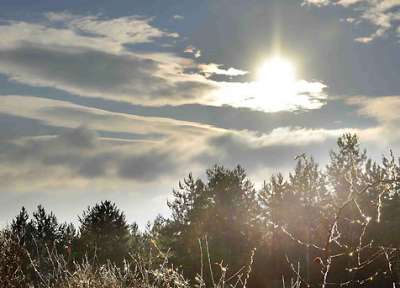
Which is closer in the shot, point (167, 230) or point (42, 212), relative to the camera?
point (167, 230)

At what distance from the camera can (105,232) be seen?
4244 centimetres

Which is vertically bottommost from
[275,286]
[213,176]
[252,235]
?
[275,286]

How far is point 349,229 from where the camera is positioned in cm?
3741

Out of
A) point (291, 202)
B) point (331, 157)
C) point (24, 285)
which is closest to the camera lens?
point (24, 285)

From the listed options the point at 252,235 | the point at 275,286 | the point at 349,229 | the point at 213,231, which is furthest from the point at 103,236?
the point at 349,229

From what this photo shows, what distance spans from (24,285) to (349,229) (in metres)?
28.1

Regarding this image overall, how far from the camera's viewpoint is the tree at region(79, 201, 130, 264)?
40469 mm

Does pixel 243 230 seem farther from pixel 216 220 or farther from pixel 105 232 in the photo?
pixel 105 232

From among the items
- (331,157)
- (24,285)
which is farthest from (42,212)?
(24,285)

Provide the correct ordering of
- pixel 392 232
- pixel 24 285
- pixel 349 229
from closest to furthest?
pixel 24 285 → pixel 392 232 → pixel 349 229

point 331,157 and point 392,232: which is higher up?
point 331,157

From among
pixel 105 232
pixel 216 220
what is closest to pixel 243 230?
pixel 216 220

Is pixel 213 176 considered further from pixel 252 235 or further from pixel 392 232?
pixel 392 232

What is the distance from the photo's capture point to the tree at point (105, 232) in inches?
1593
